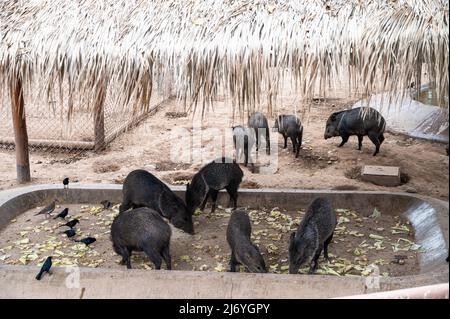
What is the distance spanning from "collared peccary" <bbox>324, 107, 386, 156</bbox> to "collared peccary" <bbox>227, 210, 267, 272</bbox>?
10.7ft

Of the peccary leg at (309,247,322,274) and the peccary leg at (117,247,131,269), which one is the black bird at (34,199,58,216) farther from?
the peccary leg at (309,247,322,274)

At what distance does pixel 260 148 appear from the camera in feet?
27.6

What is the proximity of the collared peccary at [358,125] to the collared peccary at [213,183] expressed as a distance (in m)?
2.38

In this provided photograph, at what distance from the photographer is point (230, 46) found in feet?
14.4

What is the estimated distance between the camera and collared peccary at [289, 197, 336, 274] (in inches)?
166

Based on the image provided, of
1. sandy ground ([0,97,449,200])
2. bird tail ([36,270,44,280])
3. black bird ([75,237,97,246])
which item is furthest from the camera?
sandy ground ([0,97,449,200])

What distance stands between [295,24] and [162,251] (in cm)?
212

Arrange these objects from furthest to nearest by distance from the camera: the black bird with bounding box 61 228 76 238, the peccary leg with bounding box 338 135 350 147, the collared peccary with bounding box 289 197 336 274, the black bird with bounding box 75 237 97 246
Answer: the peccary leg with bounding box 338 135 350 147 < the black bird with bounding box 61 228 76 238 < the black bird with bounding box 75 237 97 246 < the collared peccary with bounding box 289 197 336 274

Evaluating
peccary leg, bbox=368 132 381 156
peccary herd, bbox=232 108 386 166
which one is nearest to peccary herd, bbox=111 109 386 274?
peccary herd, bbox=232 108 386 166

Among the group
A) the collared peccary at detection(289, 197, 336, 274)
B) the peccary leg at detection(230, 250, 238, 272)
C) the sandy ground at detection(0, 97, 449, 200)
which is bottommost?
the sandy ground at detection(0, 97, 449, 200)

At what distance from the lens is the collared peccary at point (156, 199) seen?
204 inches

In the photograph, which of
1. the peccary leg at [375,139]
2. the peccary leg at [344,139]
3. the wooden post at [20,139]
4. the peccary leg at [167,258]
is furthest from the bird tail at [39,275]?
the peccary leg at [344,139]
